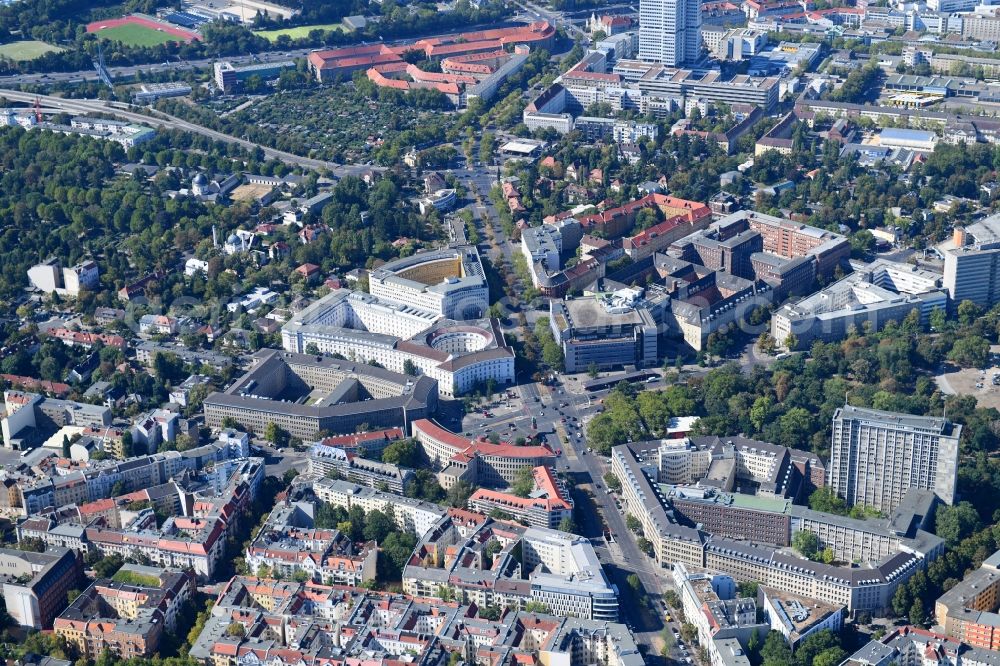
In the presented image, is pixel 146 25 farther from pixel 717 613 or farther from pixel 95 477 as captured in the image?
pixel 717 613

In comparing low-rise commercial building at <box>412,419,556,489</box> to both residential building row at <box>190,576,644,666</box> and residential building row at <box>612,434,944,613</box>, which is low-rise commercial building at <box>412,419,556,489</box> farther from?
residential building row at <box>190,576,644,666</box>

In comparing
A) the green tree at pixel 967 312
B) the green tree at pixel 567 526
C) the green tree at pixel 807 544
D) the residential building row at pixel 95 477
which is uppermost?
the green tree at pixel 967 312

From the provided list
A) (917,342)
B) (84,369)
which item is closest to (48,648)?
(84,369)

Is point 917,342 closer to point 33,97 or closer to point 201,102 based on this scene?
point 201,102

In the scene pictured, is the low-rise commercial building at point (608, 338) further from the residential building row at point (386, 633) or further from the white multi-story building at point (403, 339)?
the residential building row at point (386, 633)

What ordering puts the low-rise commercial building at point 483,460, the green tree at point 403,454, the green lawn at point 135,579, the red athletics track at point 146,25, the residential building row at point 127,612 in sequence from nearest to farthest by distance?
the residential building row at point 127,612, the green lawn at point 135,579, the low-rise commercial building at point 483,460, the green tree at point 403,454, the red athletics track at point 146,25

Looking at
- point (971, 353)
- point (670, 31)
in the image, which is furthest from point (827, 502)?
point (670, 31)

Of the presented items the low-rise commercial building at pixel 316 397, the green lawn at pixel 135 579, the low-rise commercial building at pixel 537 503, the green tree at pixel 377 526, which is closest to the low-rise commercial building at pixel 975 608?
the low-rise commercial building at pixel 537 503
